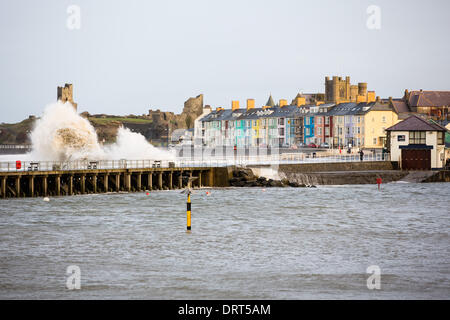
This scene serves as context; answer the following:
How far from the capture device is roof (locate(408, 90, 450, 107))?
13262cm

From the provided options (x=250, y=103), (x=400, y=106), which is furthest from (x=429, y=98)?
(x=250, y=103)

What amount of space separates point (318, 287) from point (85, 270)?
8.19 m

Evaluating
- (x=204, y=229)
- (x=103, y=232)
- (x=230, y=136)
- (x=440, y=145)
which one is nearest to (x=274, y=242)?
(x=204, y=229)

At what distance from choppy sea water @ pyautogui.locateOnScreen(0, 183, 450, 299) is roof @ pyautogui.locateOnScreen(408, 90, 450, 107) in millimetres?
82441

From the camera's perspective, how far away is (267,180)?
211 ft

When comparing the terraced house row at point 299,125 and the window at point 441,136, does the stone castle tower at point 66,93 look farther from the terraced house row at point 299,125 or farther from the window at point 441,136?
the window at point 441,136

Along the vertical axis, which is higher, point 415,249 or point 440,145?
point 440,145

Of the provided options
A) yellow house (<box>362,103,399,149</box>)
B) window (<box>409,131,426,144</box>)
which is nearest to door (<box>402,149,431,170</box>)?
window (<box>409,131,426,144</box>)

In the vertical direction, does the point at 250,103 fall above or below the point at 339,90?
below

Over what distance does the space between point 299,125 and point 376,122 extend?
862 inches

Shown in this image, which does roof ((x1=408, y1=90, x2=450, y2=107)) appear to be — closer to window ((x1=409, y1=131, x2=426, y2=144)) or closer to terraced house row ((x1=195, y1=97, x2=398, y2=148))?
terraced house row ((x1=195, y1=97, x2=398, y2=148))

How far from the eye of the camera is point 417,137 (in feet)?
235

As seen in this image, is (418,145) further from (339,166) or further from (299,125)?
(299,125)
